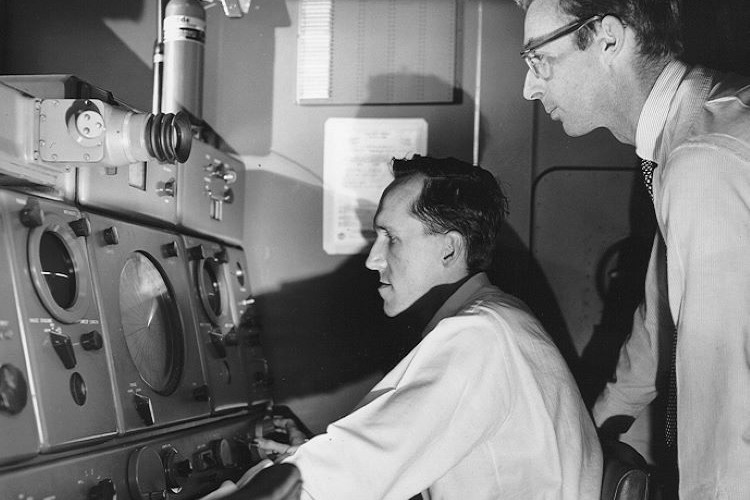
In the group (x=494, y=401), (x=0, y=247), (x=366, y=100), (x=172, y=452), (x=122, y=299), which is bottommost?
(x=172, y=452)

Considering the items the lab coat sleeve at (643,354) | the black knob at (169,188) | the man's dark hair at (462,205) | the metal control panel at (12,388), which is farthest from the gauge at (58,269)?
the lab coat sleeve at (643,354)

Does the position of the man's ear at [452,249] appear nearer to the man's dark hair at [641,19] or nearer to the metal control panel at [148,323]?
the man's dark hair at [641,19]

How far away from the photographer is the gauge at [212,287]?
8.61 ft

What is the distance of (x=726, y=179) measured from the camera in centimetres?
148

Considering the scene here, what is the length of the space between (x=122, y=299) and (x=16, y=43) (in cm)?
152

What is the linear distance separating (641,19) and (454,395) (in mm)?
918

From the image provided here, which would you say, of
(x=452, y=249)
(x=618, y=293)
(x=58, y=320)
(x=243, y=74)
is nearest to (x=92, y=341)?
(x=58, y=320)

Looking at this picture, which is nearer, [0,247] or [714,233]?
[714,233]

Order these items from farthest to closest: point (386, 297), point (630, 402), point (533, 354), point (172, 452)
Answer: point (630, 402)
point (386, 297)
point (172, 452)
point (533, 354)

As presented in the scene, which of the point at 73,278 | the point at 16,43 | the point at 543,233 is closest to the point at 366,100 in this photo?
the point at 543,233

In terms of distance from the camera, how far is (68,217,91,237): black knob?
189 centimetres

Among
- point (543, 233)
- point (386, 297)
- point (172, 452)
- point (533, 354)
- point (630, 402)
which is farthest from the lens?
point (543, 233)

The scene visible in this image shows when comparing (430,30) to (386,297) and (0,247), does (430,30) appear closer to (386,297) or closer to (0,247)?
(386,297)

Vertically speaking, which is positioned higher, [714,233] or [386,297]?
[714,233]
